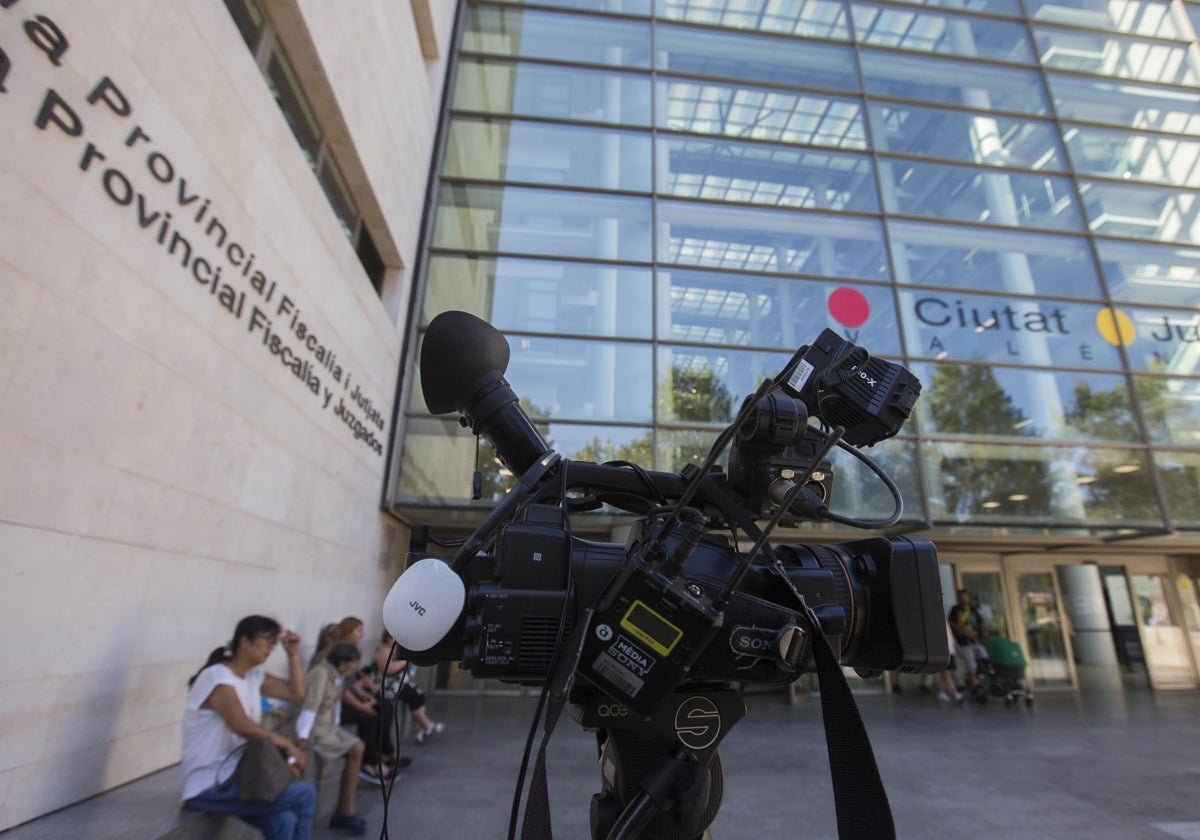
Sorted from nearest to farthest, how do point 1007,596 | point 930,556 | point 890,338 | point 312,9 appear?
point 930,556, point 312,9, point 890,338, point 1007,596

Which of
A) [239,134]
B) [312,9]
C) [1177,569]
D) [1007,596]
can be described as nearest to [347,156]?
[312,9]

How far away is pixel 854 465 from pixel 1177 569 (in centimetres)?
691

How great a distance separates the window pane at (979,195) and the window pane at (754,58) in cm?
201

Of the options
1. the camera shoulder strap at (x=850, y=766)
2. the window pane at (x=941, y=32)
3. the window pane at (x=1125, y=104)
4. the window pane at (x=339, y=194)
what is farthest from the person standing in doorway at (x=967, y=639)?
the window pane at (x=941, y=32)

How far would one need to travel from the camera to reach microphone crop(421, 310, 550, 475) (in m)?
1.34

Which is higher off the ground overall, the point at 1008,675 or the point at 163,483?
the point at 163,483

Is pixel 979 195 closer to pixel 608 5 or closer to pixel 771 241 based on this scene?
pixel 771 241

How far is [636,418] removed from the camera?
755cm

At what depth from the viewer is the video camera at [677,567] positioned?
1027 millimetres

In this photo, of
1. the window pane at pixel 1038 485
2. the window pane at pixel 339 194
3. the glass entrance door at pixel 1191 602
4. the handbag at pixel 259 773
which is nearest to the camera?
the handbag at pixel 259 773

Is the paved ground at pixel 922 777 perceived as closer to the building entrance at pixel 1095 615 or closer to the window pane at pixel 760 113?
the building entrance at pixel 1095 615

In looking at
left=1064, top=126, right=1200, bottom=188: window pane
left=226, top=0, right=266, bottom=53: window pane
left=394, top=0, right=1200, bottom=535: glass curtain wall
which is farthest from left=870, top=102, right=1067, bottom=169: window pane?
left=226, top=0, right=266, bottom=53: window pane

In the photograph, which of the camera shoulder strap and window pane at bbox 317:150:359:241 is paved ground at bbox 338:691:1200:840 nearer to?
the camera shoulder strap

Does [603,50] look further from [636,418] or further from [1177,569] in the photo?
[1177,569]
